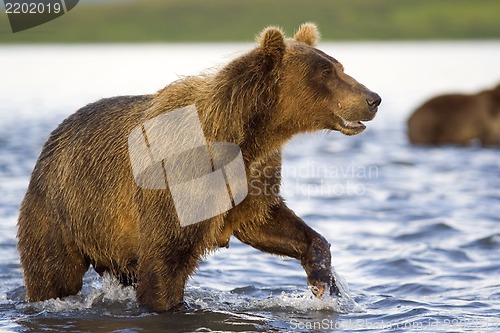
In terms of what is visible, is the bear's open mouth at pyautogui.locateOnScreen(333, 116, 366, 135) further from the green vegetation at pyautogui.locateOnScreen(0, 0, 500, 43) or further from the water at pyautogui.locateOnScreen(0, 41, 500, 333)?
the green vegetation at pyautogui.locateOnScreen(0, 0, 500, 43)

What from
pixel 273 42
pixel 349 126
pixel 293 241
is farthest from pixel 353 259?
pixel 273 42

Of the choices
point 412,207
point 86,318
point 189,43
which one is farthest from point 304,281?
point 189,43

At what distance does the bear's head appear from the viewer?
281 inches

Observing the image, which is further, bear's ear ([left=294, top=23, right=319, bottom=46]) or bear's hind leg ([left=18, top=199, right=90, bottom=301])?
bear's hind leg ([left=18, top=199, right=90, bottom=301])

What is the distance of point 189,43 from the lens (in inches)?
4063

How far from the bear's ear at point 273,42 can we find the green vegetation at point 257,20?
88.5 m

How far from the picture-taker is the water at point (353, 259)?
25.3 feet

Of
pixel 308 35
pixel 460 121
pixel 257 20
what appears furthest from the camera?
pixel 257 20

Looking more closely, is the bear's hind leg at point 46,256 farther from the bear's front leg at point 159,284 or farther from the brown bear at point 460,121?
the brown bear at point 460,121

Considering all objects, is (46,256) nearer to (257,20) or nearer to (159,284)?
(159,284)

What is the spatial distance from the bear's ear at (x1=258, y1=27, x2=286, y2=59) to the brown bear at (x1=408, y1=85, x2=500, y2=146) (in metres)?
12.9

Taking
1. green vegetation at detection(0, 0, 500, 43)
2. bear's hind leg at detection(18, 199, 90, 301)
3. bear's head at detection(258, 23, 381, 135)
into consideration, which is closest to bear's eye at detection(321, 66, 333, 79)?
bear's head at detection(258, 23, 381, 135)

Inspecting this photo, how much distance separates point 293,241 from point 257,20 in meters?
104

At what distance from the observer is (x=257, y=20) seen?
109938 mm
